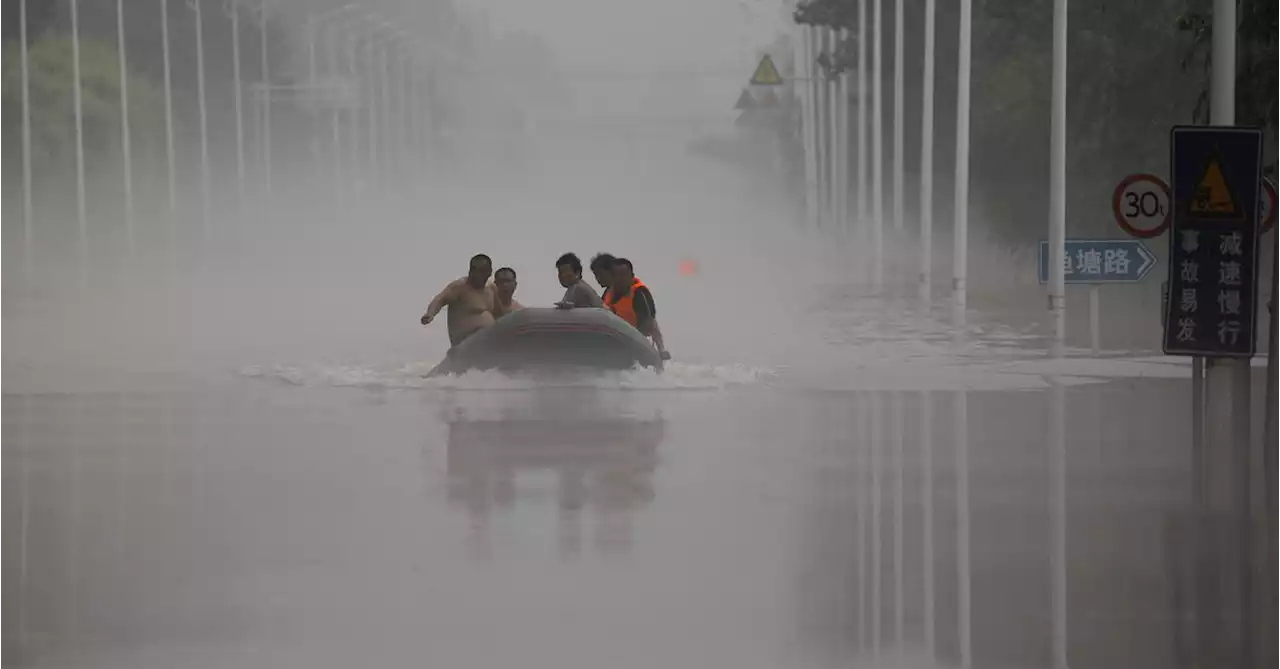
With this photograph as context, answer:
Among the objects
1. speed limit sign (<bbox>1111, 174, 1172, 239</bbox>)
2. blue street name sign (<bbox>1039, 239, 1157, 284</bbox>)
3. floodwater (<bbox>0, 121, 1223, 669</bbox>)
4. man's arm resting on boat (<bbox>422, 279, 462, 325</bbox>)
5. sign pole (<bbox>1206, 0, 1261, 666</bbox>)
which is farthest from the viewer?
blue street name sign (<bbox>1039, 239, 1157, 284</bbox>)

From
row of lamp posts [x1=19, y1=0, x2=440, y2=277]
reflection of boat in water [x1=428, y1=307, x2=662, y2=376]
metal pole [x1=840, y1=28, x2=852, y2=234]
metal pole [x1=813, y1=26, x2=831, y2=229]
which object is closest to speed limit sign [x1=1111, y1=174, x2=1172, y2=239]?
reflection of boat in water [x1=428, y1=307, x2=662, y2=376]

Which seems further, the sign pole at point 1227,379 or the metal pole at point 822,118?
the metal pole at point 822,118

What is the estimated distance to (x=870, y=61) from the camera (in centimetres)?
10156

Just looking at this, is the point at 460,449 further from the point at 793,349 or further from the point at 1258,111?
the point at 793,349

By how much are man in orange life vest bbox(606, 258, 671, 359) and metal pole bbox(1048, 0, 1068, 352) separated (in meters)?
11.0

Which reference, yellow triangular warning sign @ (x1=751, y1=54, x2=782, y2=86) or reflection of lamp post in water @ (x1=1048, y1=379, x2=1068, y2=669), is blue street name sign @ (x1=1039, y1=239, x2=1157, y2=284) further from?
yellow triangular warning sign @ (x1=751, y1=54, x2=782, y2=86)

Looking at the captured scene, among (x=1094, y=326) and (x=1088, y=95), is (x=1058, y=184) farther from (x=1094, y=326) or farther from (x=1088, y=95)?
(x=1088, y=95)

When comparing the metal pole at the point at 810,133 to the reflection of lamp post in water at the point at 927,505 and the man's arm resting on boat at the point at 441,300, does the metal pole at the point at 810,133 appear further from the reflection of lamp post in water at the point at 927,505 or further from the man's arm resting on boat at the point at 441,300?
the reflection of lamp post in water at the point at 927,505

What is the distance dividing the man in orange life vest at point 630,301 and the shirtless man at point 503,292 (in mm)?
978

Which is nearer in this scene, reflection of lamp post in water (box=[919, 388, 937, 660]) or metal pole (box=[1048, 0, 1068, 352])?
reflection of lamp post in water (box=[919, 388, 937, 660])

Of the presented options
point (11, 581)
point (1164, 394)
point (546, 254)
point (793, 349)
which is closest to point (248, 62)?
point (546, 254)

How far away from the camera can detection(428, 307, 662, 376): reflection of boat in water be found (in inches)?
1123

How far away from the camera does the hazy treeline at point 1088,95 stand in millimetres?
26731

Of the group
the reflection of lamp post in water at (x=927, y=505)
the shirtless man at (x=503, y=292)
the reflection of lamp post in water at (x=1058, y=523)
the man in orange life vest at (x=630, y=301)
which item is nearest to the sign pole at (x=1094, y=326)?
the man in orange life vest at (x=630, y=301)
